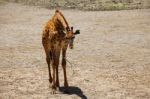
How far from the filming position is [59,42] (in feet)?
39.9

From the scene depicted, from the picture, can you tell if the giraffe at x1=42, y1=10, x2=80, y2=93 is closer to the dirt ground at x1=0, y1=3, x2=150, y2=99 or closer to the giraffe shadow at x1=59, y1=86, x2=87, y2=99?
the giraffe shadow at x1=59, y1=86, x2=87, y2=99

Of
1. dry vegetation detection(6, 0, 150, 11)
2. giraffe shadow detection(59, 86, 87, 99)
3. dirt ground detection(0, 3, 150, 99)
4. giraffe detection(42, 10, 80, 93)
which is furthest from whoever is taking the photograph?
dry vegetation detection(6, 0, 150, 11)

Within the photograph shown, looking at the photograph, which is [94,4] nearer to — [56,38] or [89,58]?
[89,58]

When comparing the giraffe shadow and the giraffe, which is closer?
the giraffe

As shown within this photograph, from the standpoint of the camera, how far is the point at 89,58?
17.3 m

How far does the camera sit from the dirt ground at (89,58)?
13.1 m

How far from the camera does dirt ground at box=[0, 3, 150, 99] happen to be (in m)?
13.1

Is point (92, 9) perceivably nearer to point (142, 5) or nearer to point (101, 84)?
point (142, 5)

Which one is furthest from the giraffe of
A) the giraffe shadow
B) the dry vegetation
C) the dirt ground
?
the dry vegetation

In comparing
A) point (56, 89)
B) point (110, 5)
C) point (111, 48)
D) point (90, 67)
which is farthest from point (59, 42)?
point (110, 5)

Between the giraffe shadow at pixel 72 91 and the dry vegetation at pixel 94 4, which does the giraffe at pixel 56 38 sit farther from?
the dry vegetation at pixel 94 4

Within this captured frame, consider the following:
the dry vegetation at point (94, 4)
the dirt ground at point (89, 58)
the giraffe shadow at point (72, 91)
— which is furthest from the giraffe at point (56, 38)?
the dry vegetation at point (94, 4)

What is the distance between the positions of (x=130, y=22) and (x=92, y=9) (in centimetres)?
578

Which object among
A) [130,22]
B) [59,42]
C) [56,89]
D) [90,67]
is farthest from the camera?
[130,22]
